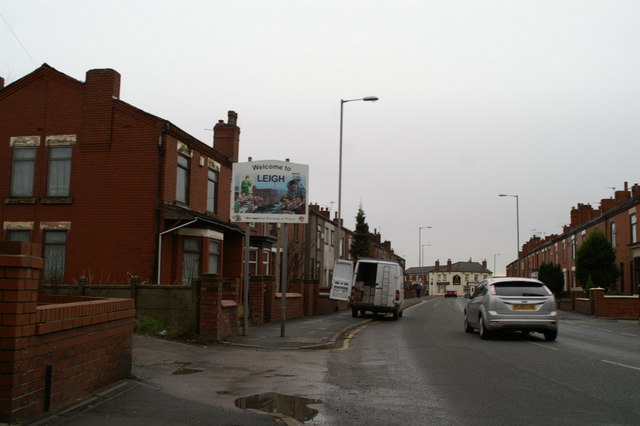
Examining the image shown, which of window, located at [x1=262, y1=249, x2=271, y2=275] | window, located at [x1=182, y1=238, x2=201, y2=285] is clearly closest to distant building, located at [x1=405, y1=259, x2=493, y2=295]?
window, located at [x1=262, y1=249, x2=271, y2=275]

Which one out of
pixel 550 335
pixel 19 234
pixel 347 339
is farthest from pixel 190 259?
pixel 550 335

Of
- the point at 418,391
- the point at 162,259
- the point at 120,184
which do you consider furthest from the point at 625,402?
the point at 120,184

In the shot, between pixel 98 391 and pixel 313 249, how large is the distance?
38.8m

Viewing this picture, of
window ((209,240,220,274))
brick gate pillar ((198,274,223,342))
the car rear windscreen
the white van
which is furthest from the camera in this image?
the white van

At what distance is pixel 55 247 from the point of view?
2155 cm

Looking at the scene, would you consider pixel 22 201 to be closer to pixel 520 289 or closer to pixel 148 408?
pixel 520 289

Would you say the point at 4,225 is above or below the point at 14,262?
above

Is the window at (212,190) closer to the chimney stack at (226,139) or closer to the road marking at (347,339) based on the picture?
the chimney stack at (226,139)

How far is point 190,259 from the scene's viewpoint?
22.0 m

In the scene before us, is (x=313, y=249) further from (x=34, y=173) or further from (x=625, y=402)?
(x=625, y=402)

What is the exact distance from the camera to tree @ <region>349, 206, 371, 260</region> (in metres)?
65.3

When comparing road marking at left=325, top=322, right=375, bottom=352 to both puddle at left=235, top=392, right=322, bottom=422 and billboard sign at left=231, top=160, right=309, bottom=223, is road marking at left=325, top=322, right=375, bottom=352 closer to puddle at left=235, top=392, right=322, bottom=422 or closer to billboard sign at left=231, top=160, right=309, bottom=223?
billboard sign at left=231, top=160, right=309, bottom=223

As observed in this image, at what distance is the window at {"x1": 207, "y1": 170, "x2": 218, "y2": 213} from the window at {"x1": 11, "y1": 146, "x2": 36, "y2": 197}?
6.76 meters

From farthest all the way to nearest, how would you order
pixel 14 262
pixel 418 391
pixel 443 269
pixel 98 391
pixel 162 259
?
pixel 443 269 < pixel 162 259 < pixel 418 391 < pixel 98 391 < pixel 14 262
